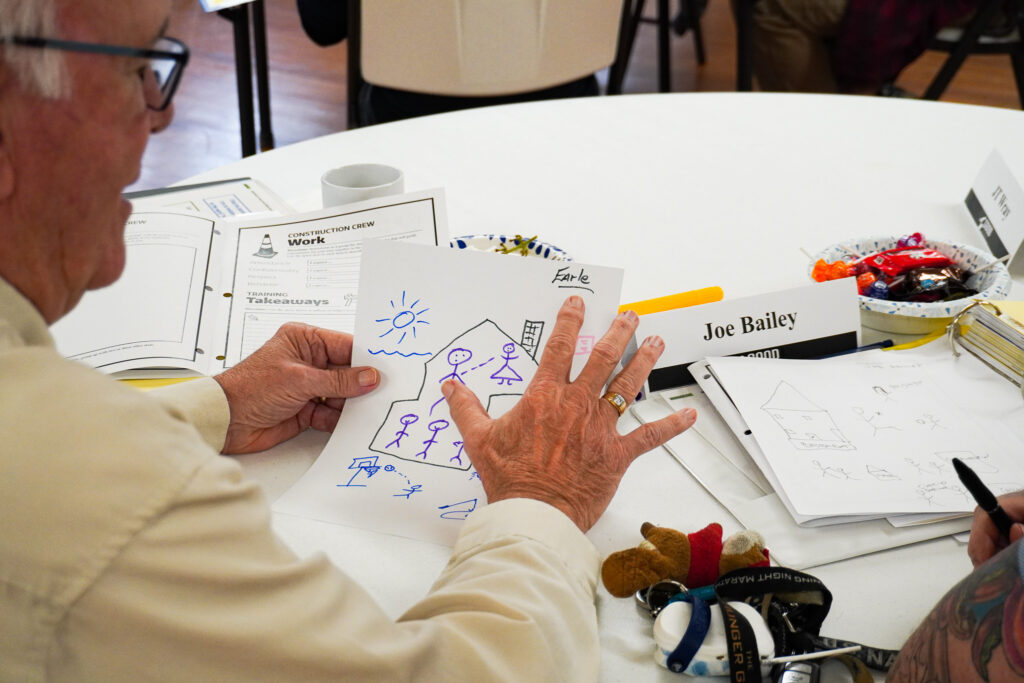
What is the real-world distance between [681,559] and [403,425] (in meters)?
0.31

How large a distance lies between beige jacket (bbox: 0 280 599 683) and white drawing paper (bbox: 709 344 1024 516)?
428mm

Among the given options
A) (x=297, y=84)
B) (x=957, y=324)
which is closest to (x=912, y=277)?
(x=957, y=324)

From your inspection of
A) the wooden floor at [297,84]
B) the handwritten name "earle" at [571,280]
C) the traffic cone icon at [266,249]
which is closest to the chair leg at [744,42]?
the wooden floor at [297,84]

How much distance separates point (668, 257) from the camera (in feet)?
4.07

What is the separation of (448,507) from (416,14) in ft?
4.14

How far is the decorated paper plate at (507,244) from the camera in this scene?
1.12 meters

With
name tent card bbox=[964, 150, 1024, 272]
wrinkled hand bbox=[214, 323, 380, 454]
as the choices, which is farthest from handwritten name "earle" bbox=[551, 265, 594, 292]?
name tent card bbox=[964, 150, 1024, 272]

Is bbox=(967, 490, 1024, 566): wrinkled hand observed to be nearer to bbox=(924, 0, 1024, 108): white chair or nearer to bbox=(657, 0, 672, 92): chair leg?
bbox=(924, 0, 1024, 108): white chair

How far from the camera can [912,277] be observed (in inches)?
43.7

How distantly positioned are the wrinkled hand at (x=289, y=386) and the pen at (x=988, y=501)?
54cm

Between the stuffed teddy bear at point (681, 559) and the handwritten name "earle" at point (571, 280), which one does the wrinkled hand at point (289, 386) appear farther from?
the stuffed teddy bear at point (681, 559)

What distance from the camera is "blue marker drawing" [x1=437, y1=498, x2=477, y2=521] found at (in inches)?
32.8

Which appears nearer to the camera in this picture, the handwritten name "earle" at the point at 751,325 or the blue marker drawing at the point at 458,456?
the blue marker drawing at the point at 458,456

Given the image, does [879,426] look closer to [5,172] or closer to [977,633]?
[977,633]
